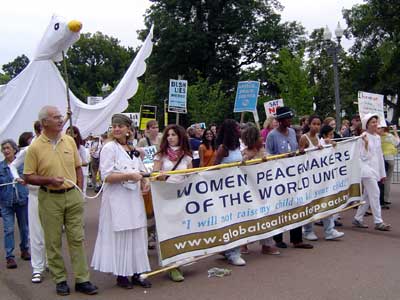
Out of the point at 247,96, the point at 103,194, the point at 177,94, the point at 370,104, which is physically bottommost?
the point at 103,194

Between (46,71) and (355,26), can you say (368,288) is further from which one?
(355,26)

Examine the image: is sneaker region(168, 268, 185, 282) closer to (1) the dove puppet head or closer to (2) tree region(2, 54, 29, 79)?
(1) the dove puppet head

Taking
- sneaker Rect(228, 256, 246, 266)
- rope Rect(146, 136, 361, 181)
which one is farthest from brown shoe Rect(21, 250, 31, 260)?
sneaker Rect(228, 256, 246, 266)

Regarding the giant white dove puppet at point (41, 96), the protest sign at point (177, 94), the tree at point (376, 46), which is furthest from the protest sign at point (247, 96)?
the tree at point (376, 46)

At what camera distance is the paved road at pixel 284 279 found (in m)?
5.65

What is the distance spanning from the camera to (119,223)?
5.75 metres

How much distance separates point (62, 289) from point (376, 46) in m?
47.1

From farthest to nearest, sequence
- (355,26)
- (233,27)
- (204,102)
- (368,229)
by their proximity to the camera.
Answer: (355,26), (233,27), (204,102), (368,229)

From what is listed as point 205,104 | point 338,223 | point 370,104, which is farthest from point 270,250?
point 205,104

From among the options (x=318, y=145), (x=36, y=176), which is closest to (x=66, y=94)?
(x=36, y=176)

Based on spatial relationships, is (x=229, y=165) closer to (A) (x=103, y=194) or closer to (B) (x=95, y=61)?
(A) (x=103, y=194)

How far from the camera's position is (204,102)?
37938mm

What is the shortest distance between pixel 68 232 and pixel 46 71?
10.1 feet

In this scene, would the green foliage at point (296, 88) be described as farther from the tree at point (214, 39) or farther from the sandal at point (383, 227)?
the sandal at point (383, 227)
